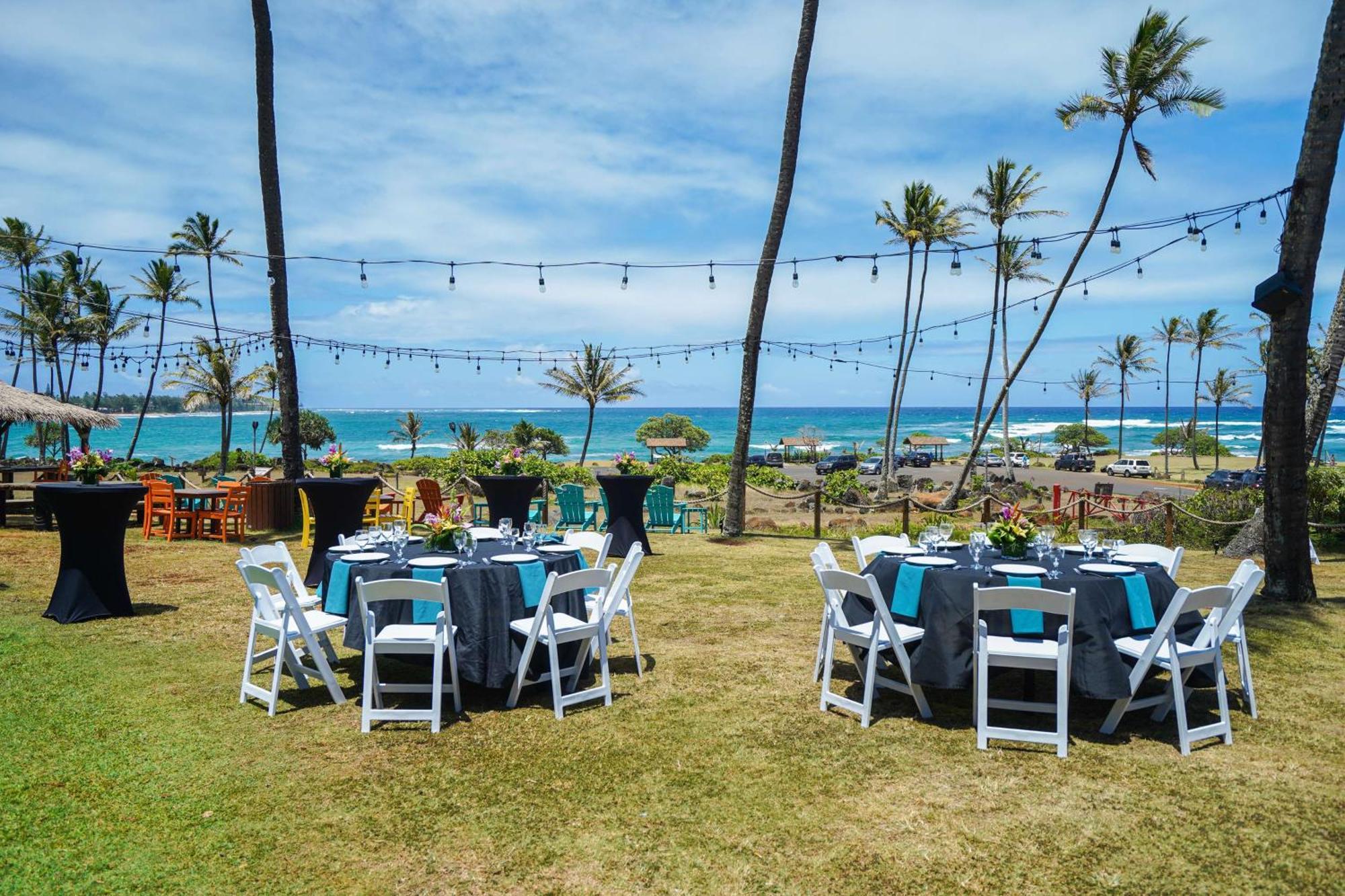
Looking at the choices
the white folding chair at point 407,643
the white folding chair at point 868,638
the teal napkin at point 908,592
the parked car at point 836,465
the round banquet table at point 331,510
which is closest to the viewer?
the white folding chair at point 407,643

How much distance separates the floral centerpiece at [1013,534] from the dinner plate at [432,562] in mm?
3192

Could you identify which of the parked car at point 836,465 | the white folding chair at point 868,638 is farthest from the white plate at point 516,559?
the parked car at point 836,465

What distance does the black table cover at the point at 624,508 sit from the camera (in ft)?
33.5

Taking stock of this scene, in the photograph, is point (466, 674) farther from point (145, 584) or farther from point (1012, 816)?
point (145, 584)

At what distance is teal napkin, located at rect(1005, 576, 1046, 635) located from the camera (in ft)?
14.8

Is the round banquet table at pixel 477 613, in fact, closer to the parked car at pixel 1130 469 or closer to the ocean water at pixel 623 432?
→ the parked car at pixel 1130 469

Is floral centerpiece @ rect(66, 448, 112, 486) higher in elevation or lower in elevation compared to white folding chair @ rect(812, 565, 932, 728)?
higher

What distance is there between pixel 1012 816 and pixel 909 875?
2.27ft

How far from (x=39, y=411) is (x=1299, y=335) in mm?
17148

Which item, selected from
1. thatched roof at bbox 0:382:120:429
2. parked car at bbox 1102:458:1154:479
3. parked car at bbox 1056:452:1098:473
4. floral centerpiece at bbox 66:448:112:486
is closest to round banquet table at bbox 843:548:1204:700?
floral centerpiece at bbox 66:448:112:486

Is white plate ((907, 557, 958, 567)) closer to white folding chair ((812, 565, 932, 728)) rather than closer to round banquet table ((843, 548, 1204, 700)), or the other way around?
round banquet table ((843, 548, 1204, 700))

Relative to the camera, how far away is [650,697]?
5047mm

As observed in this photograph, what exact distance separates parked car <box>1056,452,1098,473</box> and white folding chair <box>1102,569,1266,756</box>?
156ft

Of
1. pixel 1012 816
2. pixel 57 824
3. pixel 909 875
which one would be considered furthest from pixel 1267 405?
pixel 57 824
